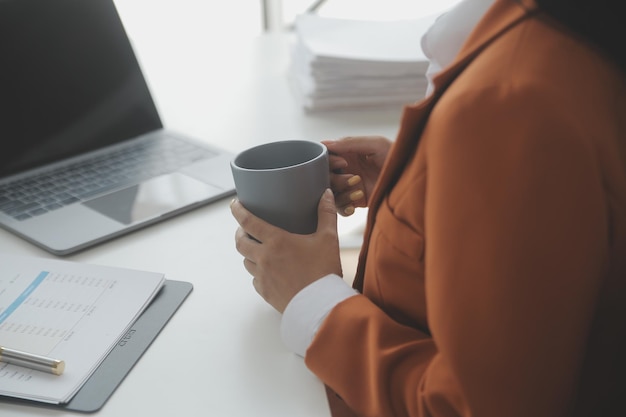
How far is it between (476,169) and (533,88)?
6cm

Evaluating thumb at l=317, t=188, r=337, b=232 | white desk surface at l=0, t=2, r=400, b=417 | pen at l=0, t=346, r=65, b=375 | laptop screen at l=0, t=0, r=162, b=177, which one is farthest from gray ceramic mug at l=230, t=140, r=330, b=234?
laptop screen at l=0, t=0, r=162, b=177

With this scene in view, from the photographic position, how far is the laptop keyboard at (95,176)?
2.97 feet

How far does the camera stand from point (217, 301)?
2.30 feet

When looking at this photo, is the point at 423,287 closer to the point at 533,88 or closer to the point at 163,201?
the point at 533,88

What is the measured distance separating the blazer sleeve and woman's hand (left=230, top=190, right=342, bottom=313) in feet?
0.58

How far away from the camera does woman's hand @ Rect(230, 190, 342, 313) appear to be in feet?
2.07

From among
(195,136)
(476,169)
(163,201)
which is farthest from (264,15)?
(476,169)

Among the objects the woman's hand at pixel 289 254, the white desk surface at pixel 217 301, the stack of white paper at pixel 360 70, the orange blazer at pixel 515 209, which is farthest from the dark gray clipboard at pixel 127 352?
the stack of white paper at pixel 360 70

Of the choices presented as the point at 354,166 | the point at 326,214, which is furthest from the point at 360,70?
the point at 326,214

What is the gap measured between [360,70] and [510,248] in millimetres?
805

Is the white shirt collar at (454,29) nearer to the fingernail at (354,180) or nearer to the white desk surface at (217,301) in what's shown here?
the fingernail at (354,180)

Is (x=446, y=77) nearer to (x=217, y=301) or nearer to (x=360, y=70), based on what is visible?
(x=217, y=301)

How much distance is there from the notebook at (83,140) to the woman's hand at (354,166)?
0.21 meters

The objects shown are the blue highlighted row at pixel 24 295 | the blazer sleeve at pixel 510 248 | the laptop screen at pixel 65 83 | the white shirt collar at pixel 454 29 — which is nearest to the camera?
the blazer sleeve at pixel 510 248
